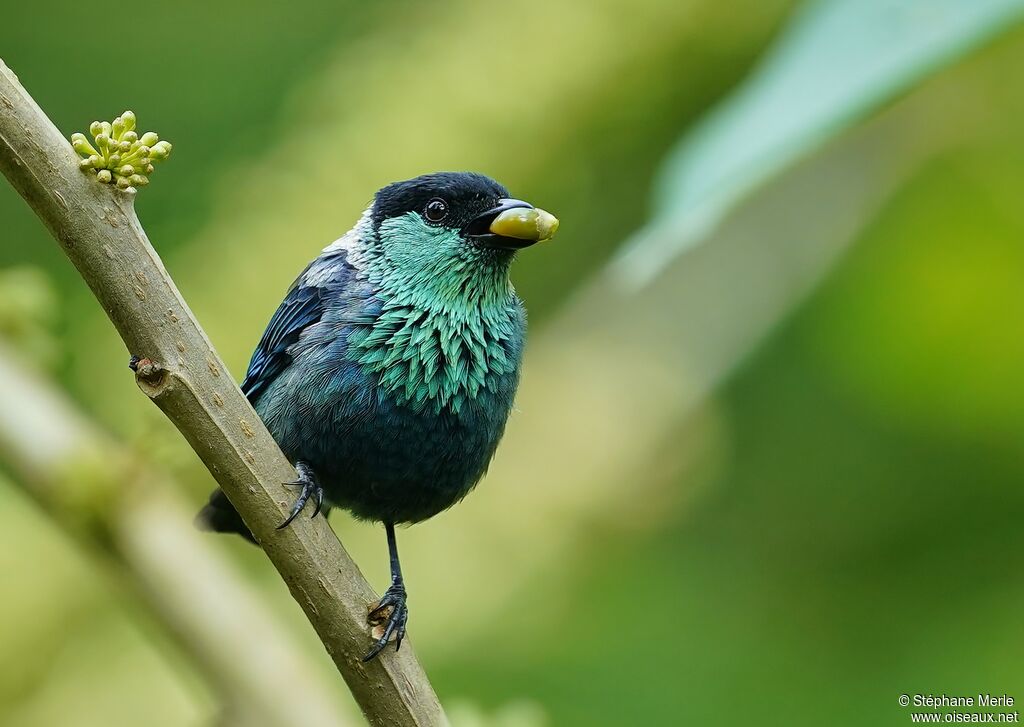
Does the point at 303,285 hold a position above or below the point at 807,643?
above

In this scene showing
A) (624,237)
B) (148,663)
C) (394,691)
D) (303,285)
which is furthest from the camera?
(624,237)

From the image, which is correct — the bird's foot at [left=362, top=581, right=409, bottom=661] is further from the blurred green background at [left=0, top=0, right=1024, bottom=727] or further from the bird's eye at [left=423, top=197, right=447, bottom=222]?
the bird's eye at [left=423, top=197, right=447, bottom=222]

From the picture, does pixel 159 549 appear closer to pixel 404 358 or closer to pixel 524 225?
pixel 404 358

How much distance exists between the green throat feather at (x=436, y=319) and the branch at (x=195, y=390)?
729 mm

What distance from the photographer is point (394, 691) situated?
253 centimetres

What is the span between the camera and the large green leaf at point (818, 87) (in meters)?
1.90

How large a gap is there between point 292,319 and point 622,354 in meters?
1.82

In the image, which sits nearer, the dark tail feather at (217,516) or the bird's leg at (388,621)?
the bird's leg at (388,621)

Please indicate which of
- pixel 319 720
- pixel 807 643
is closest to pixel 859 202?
pixel 807 643

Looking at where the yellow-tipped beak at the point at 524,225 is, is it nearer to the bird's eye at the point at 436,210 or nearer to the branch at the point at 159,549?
the bird's eye at the point at 436,210

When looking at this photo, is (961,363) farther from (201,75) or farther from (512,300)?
(201,75)

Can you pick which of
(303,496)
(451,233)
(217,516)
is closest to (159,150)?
(303,496)

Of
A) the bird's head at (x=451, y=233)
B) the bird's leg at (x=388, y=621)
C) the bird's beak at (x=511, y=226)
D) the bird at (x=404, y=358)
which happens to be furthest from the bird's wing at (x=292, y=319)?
the bird's leg at (x=388, y=621)

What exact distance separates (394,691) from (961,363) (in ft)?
7.65
